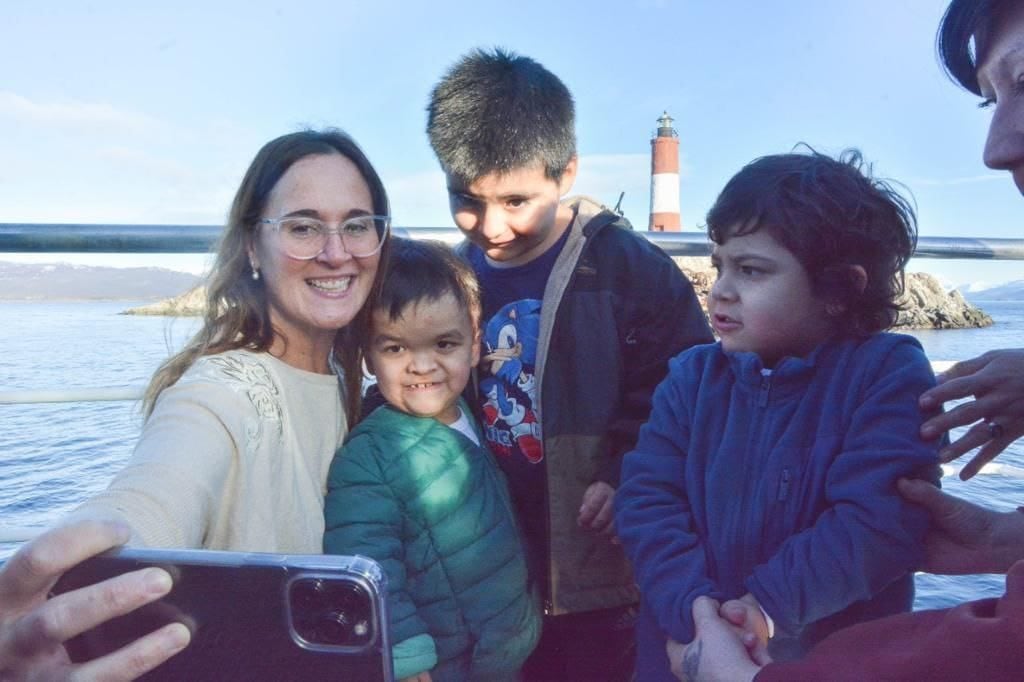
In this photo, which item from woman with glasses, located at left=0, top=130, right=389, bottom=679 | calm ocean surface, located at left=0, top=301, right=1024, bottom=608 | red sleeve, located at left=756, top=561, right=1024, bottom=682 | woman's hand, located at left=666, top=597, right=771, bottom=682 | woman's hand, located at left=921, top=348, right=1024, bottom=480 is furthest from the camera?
calm ocean surface, located at left=0, top=301, right=1024, bottom=608

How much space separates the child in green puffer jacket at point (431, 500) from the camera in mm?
1496

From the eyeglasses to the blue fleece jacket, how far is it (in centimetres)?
67

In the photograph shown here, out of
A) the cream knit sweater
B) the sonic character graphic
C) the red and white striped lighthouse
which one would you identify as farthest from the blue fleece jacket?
the red and white striped lighthouse

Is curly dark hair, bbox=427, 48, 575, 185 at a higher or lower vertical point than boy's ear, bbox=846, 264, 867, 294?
higher

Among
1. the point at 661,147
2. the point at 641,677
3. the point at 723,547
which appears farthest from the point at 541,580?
the point at 661,147

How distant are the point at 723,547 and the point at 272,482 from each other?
78 centimetres

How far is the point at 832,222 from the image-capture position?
1420 millimetres

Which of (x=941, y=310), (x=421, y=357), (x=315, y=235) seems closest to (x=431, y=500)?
(x=421, y=357)

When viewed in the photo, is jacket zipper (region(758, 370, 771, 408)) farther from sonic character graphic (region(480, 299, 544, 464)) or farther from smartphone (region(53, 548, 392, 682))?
smartphone (region(53, 548, 392, 682))

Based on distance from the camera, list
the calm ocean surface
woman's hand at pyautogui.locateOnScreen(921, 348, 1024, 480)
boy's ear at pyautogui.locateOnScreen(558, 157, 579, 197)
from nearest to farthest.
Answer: woman's hand at pyautogui.locateOnScreen(921, 348, 1024, 480) < boy's ear at pyautogui.locateOnScreen(558, 157, 579, 197) < the calm ocean surface

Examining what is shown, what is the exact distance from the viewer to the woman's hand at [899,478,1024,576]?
4.21ft

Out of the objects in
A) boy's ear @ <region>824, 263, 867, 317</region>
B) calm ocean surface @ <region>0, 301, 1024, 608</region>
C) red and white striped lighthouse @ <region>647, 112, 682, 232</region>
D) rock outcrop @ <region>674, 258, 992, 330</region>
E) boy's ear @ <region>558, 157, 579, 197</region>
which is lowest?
rock outcrop @ <region>674, 258, 992, 330</region>

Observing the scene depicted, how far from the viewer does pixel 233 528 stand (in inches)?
50.0

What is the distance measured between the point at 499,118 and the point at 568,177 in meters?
0.25
